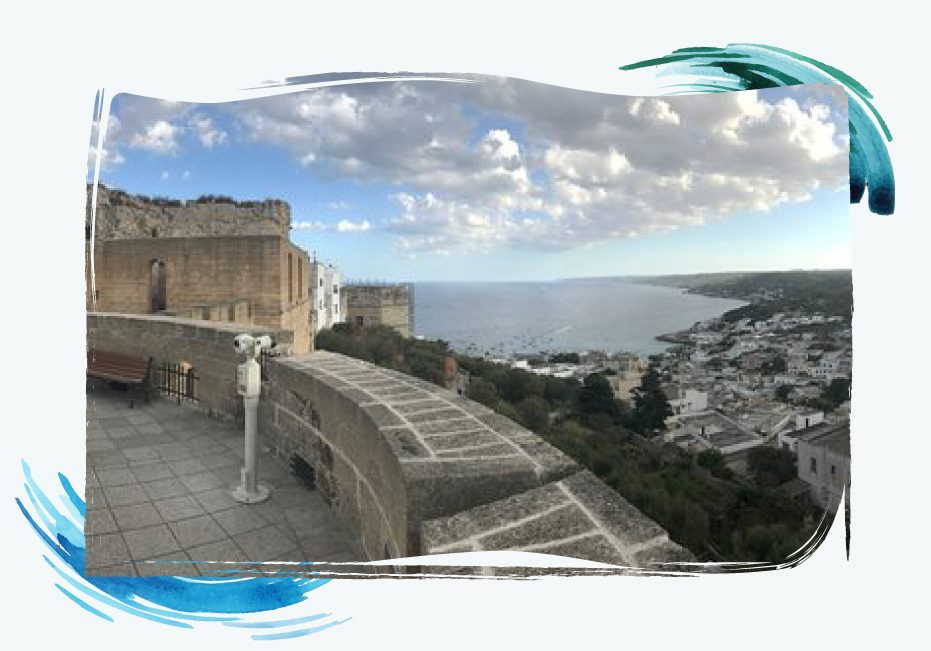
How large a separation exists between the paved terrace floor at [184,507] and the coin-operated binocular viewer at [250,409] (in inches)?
1.3

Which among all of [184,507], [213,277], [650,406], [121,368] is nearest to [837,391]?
[650,406]

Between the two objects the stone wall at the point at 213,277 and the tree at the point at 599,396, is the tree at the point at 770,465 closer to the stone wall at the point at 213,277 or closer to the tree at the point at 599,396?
the tree at the point at 599,396

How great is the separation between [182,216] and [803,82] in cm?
231

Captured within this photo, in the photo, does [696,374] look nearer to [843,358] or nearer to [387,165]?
[843,358]

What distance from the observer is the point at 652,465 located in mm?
1928

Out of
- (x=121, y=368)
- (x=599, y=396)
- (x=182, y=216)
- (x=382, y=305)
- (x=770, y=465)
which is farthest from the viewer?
(x=121, y=368)

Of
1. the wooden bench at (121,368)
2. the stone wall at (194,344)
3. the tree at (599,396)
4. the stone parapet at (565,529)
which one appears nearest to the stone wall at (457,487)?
the stone parapet at (565,529)

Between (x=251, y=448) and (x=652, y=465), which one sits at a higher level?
(x=652, y=465)

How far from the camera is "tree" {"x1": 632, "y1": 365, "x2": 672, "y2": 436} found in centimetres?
194

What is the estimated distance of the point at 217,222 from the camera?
2.53 m

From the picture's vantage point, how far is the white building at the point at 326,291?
7.45 feet

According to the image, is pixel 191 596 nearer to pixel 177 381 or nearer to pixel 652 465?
pixel 177 381

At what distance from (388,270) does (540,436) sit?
76cm

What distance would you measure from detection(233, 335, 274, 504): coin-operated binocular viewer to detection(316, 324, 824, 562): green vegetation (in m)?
0.98
